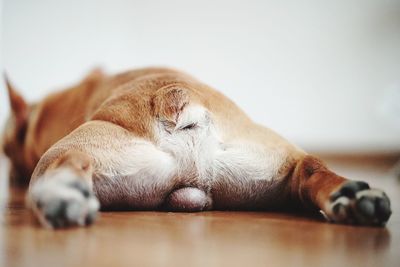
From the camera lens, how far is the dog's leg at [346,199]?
1.42m

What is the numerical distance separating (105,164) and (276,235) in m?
0.56

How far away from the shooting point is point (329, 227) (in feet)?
4.73

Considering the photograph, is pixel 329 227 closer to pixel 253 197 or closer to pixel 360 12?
pixel 253 197

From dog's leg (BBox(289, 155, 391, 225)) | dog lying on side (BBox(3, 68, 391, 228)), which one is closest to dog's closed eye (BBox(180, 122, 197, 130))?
dog lying on side (BBox(3, 68, 391, 228))

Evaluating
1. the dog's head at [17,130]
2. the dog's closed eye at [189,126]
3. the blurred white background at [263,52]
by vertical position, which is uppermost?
the blurred white background at [263,52]

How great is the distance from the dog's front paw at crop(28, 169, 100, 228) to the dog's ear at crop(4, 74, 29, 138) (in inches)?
84.5

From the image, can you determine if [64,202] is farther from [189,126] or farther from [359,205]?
[359,205]

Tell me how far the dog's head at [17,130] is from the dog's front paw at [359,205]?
2.31 meters

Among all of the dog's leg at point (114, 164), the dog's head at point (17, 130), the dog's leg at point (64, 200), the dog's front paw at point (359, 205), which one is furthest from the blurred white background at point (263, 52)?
the dog's leg at point (64, 200)

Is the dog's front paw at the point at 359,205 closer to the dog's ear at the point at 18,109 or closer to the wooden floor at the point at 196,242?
the wooden floor at the point at 196,242

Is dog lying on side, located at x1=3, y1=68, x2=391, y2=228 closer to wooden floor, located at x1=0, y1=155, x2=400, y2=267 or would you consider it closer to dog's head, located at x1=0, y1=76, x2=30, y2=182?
wooden floor, located at x1=0, y1=155, x2=400, y2=267

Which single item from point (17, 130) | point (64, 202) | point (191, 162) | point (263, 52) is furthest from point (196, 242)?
point (263, 52)

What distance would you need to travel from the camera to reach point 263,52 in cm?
Answer: 534

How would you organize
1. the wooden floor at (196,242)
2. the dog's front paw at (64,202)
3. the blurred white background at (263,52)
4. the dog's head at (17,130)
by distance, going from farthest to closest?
the blurred white background at (263,52) → the dog's head at (17,130) → the dog's front paw at (64,202) → the wooden floor at (196,242)
